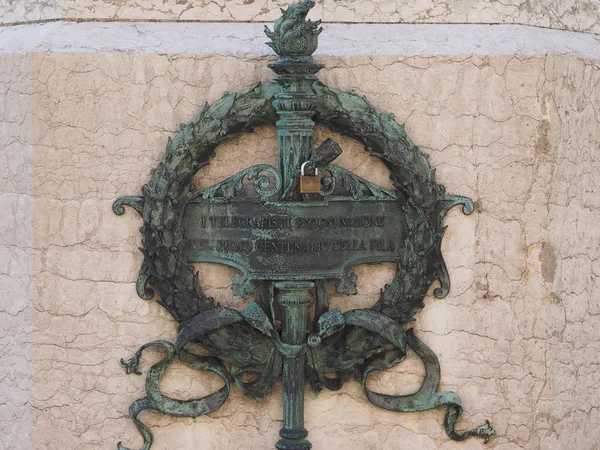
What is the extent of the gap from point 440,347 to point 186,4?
1.41 metres

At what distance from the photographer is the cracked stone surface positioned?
5.81 metres

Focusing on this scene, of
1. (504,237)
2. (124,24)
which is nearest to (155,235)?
(124,24)

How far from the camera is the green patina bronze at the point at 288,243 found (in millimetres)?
5645

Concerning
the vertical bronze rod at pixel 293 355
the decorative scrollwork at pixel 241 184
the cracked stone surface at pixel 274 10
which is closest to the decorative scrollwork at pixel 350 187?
the decorative scrollwork at pixel 241 184

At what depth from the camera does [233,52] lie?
574 cm

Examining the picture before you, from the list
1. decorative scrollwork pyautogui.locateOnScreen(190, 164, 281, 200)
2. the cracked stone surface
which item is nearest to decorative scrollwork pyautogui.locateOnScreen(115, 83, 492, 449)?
decorative scrollwork pyautogui.locateOnScreen(190, 164, 281, 200)

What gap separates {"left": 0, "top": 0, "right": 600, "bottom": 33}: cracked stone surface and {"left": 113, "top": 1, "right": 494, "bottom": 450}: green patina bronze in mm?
285

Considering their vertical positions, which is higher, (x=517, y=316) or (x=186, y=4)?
(x=186, y=4)

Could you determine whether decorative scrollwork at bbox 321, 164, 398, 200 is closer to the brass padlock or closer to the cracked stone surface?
the brass padlock

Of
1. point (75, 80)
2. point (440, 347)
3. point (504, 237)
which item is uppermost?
point (75, 80)

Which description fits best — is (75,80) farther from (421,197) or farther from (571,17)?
(571,17)

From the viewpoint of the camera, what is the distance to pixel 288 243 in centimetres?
565

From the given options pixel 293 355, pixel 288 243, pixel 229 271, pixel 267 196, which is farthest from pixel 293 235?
pixel 293 355

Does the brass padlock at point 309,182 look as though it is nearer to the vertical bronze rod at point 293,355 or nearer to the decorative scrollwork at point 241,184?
the decorative scrollwork at point 241,184
